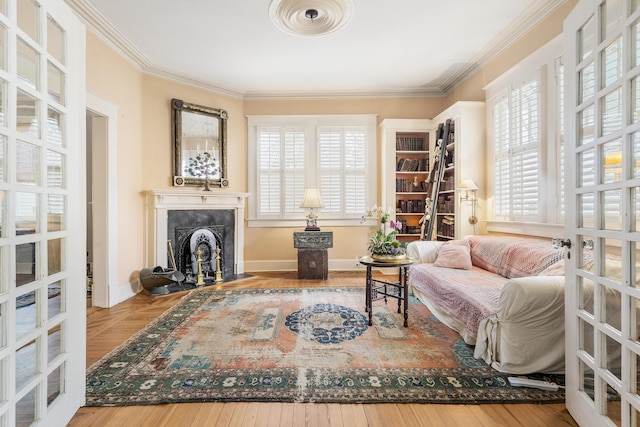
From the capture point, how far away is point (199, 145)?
480 centimetres

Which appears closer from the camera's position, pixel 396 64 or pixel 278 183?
pixel 396 64

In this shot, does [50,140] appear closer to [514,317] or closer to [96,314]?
[96,314]

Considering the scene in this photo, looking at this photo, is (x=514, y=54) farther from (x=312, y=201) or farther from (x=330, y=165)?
(x=312, y=201)

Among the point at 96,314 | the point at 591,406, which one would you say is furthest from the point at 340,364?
the point at 96,314

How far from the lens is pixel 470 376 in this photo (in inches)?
78.7

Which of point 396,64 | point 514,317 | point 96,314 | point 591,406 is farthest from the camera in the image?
point 396,64

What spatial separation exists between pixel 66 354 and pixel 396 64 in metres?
4.59

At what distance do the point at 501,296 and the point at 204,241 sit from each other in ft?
13.4

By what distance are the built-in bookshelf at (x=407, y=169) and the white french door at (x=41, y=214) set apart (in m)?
4.25

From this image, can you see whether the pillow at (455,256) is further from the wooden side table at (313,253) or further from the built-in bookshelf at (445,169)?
the wooden side table at (313,253)

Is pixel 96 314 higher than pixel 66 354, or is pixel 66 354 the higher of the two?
pixel 66 354

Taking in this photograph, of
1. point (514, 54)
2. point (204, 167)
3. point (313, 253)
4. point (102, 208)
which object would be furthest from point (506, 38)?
point (102, 208)

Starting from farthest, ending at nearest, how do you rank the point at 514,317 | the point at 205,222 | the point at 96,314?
the point at 205,222
the point at 96,314
the point at 514,317

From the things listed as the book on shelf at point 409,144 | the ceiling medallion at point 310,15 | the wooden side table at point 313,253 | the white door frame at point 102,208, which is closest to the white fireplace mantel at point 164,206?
the white door frame at point 102,208
